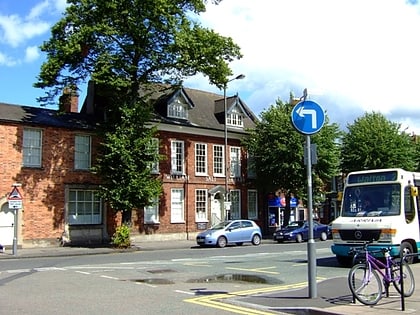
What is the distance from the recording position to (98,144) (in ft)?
103

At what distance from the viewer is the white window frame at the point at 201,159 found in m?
37.4

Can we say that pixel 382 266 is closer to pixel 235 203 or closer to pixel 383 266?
pixel 383 266

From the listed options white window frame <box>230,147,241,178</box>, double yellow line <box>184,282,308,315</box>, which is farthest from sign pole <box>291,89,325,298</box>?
white window frame <box>230,147,241,178</box>

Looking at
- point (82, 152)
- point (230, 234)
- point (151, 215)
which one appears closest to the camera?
point (230, 234)

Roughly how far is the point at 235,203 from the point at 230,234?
35.0 feet

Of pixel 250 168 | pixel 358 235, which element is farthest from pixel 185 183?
pixel 358 235

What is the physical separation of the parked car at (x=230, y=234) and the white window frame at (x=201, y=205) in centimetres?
666

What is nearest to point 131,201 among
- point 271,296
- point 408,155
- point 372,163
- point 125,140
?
point 125,140

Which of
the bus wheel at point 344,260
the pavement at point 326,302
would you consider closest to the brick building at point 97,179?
the bus wheel at point 344,260

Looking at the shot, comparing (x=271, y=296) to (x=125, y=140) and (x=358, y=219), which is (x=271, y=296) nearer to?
(x=358, y=219)

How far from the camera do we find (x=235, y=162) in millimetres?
40406

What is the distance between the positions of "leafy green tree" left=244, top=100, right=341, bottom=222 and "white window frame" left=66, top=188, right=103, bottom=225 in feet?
42.9

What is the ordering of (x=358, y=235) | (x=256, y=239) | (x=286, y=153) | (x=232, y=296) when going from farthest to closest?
1. (x=286, y=153)
2. (x=256, y=239)
3. (x=358, y=235)
4. (x=232, y=296)

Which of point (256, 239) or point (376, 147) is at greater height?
point (376, 147)
